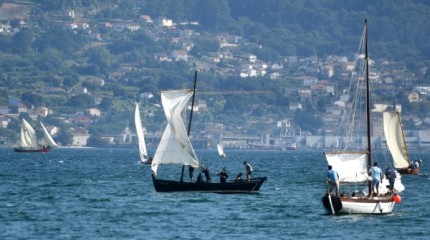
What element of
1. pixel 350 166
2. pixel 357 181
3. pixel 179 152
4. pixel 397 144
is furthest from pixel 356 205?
pixel 397 144

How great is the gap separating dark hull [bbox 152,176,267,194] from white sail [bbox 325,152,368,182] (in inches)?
519

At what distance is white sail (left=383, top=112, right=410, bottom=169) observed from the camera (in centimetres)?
12219

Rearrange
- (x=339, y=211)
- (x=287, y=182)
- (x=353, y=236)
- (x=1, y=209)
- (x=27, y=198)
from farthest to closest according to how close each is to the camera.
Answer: (x=287, y=182) → (x=27, y=198) → (x=1, y=209) → (x=339, y=211) → (x=353, y=236)

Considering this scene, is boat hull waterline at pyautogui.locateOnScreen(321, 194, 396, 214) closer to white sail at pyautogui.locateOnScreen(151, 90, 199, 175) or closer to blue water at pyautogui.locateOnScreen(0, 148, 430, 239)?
blue water at pyautogui.locateOnScreen(0, 148, 430, 239)

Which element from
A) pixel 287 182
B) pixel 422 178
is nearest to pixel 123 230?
pixel 287 182

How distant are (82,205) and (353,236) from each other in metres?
20.5

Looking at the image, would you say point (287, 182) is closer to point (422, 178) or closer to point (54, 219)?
point (422, 178)

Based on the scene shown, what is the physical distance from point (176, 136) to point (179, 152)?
0.90 m

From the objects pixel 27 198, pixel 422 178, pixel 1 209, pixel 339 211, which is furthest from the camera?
pixel 422 178

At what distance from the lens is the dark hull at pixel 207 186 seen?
8488 cm

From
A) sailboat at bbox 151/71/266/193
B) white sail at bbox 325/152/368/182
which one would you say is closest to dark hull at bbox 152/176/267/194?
sailboat at bbox 151/71/266/193

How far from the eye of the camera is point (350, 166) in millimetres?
72938

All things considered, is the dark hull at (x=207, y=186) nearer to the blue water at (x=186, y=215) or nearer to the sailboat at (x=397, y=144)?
the blue water at (x=186, y=215)

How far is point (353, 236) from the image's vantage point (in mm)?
64312
